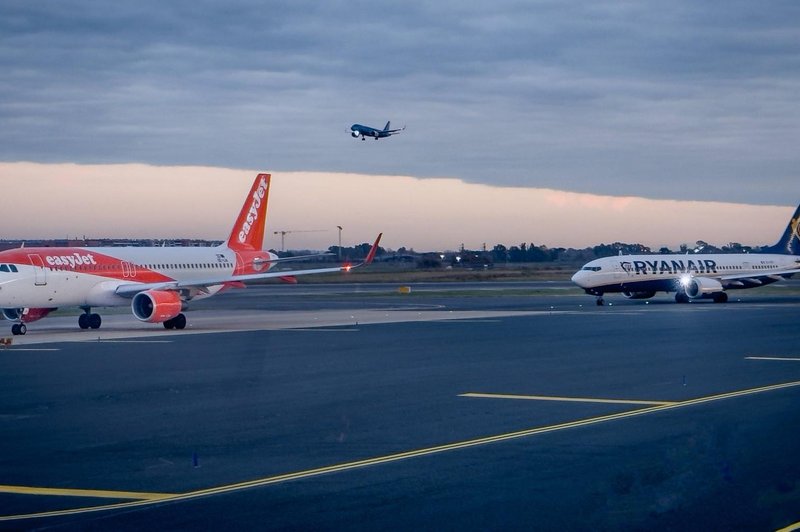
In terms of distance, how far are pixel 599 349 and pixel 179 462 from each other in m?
17.4

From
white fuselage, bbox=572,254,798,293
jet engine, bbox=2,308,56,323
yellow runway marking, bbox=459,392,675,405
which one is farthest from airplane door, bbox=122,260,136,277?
white fuselage, bbox=572,254,798,293

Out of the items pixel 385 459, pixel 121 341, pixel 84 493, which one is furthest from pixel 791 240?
pixel 84 493

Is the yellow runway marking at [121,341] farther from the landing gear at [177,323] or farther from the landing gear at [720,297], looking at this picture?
the landing gear at [720,297]

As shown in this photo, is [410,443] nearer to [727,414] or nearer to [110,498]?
[110,498]

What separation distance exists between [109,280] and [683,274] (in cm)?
3668

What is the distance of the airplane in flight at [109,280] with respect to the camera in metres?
35.7

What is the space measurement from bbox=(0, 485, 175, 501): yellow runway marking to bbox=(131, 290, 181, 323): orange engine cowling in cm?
2578

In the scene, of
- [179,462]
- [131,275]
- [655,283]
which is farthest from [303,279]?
[179,462]

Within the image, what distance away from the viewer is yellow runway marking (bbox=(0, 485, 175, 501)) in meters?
10.4

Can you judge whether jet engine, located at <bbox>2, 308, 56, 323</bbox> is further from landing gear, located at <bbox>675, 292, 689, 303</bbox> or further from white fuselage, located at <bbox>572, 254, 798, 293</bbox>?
landing gear, located at <bbox>675, 292, 689, 303</bbox>

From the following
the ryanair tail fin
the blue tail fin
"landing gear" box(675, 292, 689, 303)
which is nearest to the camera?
the ryanair tail fin

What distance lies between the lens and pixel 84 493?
34.7ft

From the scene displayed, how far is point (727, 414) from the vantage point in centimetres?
1557

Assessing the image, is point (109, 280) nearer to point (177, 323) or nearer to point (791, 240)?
point (177, 323)
